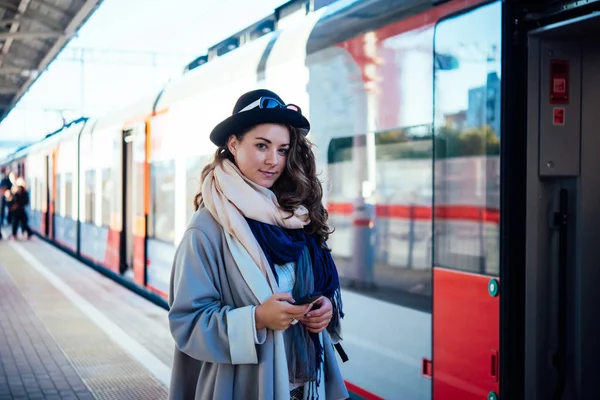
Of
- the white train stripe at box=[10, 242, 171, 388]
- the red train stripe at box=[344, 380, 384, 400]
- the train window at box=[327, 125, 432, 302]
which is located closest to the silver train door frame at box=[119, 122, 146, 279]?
the white train stripe at box=[10, 242, 171, 388]

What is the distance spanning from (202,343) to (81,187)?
13.2m

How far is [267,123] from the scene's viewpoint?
2.30 meters

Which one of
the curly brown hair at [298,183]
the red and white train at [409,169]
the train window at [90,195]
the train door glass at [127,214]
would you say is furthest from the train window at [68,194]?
the curly brown hair at [298,183]

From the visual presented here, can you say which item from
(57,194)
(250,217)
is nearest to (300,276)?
(250,217)

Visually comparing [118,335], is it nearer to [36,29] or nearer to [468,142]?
[468,142]

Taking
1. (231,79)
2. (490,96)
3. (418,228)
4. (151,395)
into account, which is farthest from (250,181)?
(231,79)

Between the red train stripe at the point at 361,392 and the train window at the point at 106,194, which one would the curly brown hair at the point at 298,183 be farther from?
the train window at the point at 106,194

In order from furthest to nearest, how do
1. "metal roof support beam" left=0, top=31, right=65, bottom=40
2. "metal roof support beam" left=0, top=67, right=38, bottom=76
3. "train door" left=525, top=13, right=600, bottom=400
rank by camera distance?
"metal roof support beam" left=0, top=67, right=38, bottom=76 → "metal roof support beam" left=0, top=31, right=65, bottom=40 → "train door" left=525, top=13, right=600, bottom=400

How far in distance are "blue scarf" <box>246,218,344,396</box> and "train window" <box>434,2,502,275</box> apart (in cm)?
110

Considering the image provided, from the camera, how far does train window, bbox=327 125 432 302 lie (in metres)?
3.70

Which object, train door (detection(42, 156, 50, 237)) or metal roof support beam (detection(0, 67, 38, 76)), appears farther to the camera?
train door (detection(42, 156, 50, 237))

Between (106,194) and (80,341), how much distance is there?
523 centimetres

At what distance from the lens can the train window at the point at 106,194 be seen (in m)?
12.0

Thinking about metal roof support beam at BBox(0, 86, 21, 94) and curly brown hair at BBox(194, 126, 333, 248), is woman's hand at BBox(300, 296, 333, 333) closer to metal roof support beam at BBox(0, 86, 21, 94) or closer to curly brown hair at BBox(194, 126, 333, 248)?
curly brown hair at BBox(194, 126, 333, 248)
